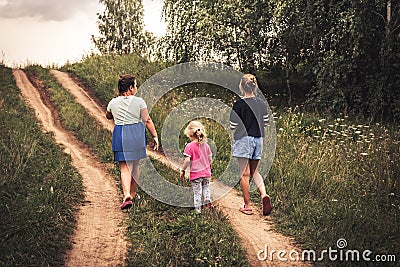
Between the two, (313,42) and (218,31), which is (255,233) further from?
(313,42)

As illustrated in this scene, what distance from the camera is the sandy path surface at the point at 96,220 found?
5.70m

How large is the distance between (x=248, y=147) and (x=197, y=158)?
2.43ft

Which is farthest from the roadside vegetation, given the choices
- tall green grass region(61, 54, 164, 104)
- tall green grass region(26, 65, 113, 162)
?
tall green grass region(61, 54, 164, 104)

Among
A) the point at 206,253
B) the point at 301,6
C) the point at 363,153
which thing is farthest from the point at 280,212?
the point at 301,6

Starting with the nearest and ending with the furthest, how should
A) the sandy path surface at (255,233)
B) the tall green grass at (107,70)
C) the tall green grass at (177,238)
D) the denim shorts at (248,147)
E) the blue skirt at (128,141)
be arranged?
the tall green grass at (177,238) < the sandy path surface at (255,233) < the blue skirt at (128,141) < the denim shorts at (248,147) < the tall green grass at (107,70)

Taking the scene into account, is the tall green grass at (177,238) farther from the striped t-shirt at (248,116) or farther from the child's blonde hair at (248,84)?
the child's blonde hair at (248,84)

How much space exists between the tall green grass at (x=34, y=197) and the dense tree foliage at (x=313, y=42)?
22.1 feet

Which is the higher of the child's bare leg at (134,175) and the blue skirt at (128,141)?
the blue skirt at (128,141)

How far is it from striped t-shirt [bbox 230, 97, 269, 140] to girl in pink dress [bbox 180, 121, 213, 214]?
19.8 inches

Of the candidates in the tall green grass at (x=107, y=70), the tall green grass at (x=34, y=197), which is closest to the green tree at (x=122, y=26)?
the tall green grass at (x=107, y=70)

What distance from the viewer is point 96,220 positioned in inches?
267

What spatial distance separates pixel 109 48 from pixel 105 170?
2419 cm

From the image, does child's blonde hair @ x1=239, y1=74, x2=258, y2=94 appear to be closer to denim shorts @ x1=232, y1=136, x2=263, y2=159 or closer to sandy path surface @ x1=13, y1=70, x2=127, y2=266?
denim shorts @ x1=232, y1=136, x2=263, y2=159

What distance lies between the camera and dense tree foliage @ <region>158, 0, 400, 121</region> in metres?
12.9
